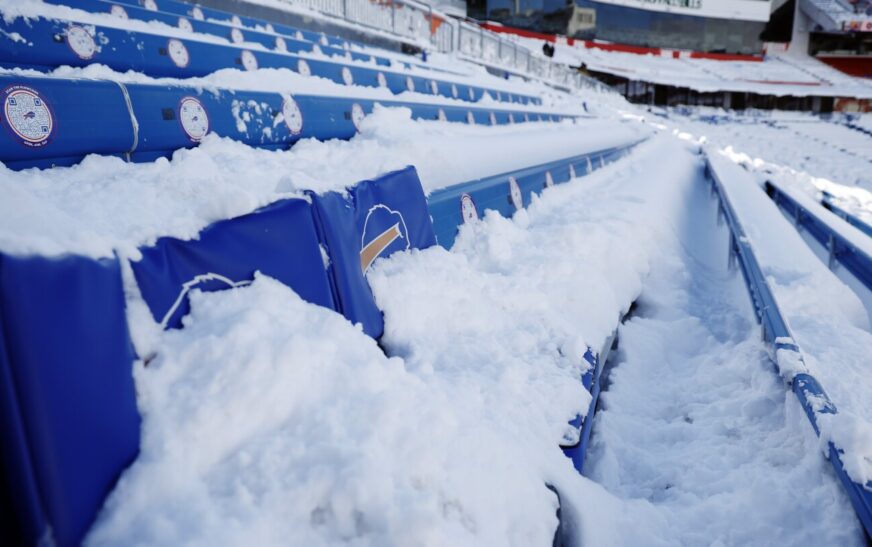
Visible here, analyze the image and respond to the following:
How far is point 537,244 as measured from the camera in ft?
8.71

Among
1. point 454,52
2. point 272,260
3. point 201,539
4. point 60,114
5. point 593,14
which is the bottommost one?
point 201,539

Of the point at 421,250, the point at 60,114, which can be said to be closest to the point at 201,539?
the point at 421,250

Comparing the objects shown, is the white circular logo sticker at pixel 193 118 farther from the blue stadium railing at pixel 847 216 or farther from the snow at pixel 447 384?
the blue stadium railing at pixel 847 216

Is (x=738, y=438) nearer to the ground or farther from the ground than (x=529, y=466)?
nearer to the ground

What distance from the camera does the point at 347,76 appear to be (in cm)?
481

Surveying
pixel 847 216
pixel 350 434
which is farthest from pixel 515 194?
pixel 847 216

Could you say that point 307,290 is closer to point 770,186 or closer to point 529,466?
point 529,466

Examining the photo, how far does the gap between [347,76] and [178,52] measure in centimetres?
193

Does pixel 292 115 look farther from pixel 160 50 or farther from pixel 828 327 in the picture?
pixel 828 327

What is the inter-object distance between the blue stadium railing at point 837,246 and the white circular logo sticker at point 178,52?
445cm

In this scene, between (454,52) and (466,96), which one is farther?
(454,52)

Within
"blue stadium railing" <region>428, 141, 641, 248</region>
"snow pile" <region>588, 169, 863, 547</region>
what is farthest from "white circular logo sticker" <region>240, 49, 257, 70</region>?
"snow pile" <region>588, 169, 863, 547</region>

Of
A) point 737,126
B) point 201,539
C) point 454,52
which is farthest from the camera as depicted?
point 737,126

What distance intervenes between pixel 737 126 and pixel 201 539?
25.9 meters
